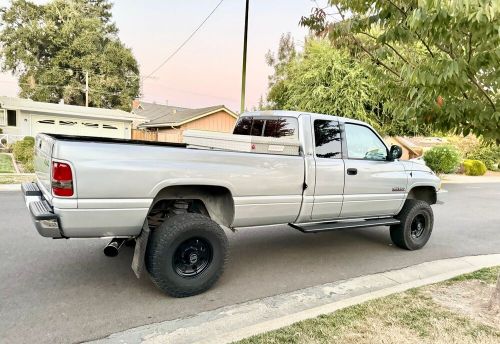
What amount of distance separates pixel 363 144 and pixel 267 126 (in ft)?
4.83

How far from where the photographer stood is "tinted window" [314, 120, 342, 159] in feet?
15.7

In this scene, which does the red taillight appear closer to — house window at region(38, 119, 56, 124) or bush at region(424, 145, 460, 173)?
bush at region(424, 145, 460, 173)

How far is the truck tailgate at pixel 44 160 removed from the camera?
3.45 metres

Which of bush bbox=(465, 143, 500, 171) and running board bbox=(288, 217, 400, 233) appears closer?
running board bbox=(288, 217, 400, 233)

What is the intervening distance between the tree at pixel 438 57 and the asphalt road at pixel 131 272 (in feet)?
7.96

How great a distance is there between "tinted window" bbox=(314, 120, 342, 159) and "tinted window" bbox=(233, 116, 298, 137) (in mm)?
323

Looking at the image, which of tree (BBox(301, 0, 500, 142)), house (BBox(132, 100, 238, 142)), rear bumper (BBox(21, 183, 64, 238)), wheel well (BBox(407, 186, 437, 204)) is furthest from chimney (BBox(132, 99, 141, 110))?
rear bumper (BBox(21, 183, 64, 238))

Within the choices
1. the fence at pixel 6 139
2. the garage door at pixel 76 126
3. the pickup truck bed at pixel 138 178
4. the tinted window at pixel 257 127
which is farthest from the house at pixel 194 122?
the pickup truck bed at pixel 138 178

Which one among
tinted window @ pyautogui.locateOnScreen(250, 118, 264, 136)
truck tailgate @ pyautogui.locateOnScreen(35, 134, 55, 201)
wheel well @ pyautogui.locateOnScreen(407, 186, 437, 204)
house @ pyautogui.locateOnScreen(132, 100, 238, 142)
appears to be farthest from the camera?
house @ pyautogui.locateOnScreen(132, 100, 238, 142)

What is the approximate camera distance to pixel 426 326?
10.8 feet

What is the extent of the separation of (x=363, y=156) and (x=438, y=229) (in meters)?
3.70

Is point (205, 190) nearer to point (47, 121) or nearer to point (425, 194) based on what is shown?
point (425, 194)

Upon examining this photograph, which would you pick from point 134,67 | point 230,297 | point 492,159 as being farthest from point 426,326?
point 134,67

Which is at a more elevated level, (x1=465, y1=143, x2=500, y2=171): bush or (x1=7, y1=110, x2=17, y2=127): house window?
(x1=7, y1=110, x2=17, y2=127): house window
